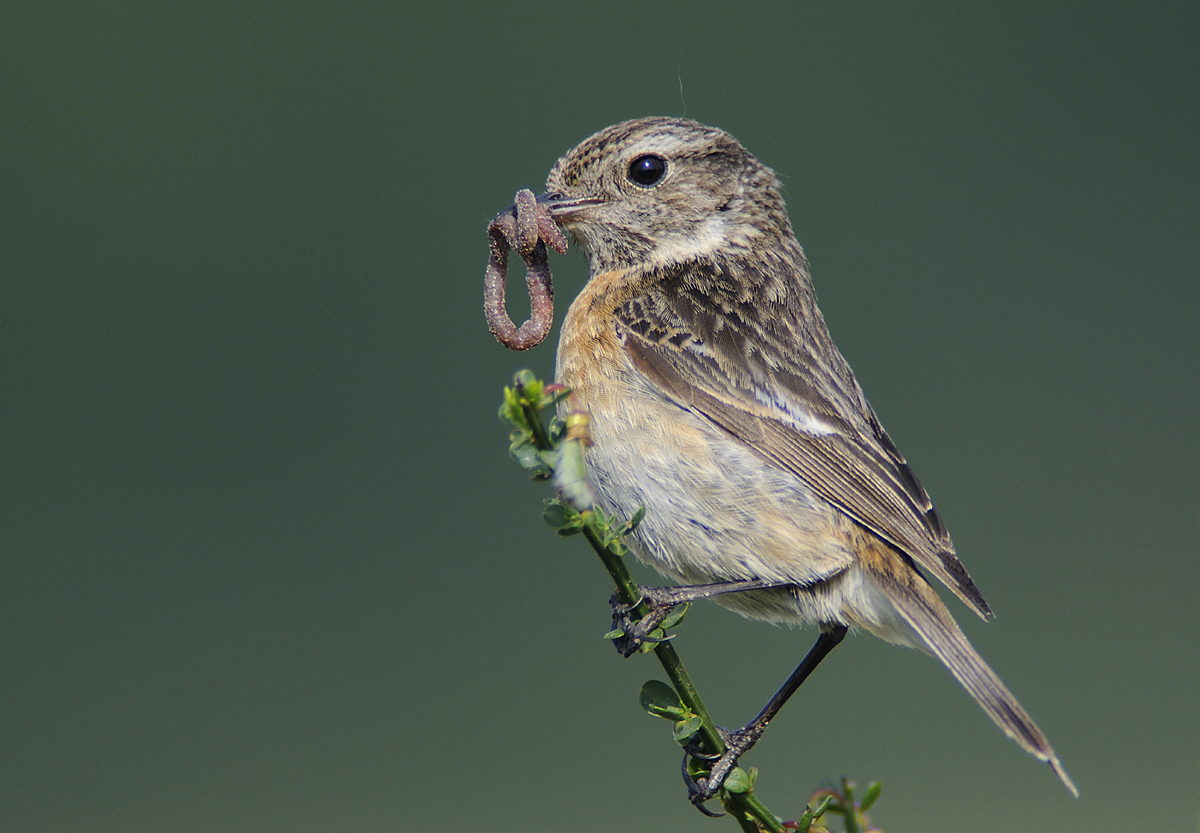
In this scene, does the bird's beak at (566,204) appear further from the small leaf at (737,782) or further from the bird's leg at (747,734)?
the small leaf at (737,782)

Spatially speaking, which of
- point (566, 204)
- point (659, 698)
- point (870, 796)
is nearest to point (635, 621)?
point (659, 698)

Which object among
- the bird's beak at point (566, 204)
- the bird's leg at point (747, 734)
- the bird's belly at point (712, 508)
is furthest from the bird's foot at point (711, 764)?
the bird's beak at point (566, 204)

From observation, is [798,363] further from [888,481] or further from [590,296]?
[590,296]

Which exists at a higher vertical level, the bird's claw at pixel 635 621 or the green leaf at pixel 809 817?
the bird's claw at pixel 635 621

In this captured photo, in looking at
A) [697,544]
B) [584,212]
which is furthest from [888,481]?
[584,212]

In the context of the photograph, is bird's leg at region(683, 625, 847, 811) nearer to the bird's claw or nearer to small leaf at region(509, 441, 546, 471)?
the bird's claw
